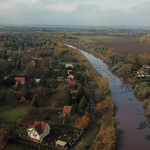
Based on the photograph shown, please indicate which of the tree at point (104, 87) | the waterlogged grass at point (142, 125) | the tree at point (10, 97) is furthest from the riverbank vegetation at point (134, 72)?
the tree at point (10, 97)

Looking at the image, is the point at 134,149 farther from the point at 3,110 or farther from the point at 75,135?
the point at 3,110

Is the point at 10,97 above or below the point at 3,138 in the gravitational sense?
above

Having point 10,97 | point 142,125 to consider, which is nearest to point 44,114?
point 10,97

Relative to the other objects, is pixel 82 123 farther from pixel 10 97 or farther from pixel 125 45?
pixel 125 45

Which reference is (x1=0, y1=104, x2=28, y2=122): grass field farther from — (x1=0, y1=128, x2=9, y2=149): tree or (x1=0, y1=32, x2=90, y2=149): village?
(x1=0, y1=128, x2=9, y2=149): tree

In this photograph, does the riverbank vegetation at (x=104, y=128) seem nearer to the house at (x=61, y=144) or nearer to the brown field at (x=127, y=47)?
the house at (x=61, y=144)

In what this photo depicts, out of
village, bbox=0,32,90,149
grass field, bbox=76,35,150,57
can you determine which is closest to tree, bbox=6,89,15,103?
village, bbox=0,32,90,149
